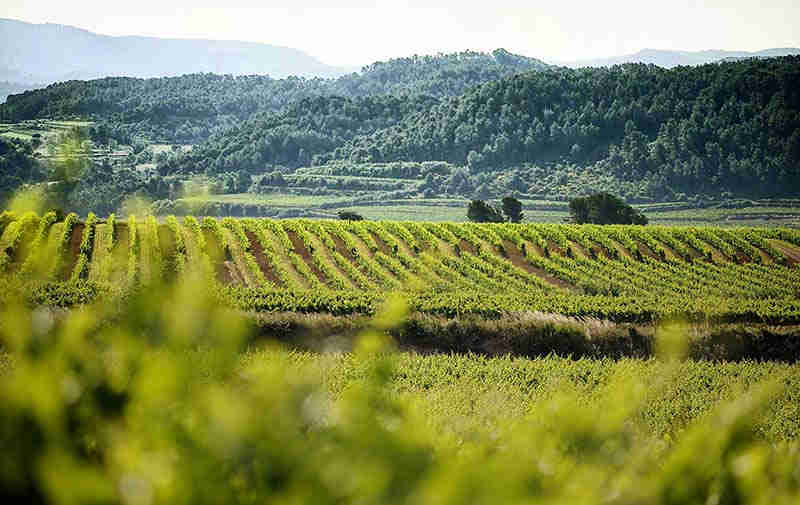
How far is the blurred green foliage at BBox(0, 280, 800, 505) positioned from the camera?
64.4 inches

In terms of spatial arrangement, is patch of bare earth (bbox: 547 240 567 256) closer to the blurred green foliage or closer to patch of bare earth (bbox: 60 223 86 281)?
patch of bare earth (bbox: 60 223 86 281)

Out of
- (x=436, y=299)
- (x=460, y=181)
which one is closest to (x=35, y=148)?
(x=436, y=299)

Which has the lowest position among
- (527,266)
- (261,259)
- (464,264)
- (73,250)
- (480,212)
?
(480,212)

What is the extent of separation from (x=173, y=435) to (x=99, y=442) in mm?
190

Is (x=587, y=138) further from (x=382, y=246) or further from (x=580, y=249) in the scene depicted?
(x=382, y=246)

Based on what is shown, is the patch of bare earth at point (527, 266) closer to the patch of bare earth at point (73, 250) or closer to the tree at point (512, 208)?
the patch of bare earth at point (73, 250)

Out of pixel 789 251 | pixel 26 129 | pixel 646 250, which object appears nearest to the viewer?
pixel 646 250

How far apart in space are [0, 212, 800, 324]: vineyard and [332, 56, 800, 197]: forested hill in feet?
277

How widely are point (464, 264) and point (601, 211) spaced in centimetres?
3831

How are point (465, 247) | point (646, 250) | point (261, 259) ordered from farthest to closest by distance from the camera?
point (646, 250), point (465, 247), point (261, 259)

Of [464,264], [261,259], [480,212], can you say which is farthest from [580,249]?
[480,212]

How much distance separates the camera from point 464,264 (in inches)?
1415

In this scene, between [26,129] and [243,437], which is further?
[26,129]

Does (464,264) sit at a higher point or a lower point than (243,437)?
lower
